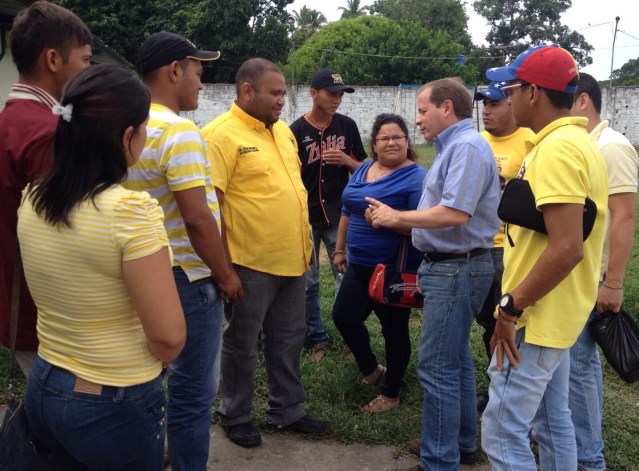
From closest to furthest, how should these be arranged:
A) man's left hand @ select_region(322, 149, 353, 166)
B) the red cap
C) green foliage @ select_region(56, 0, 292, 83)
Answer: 1. the red cap
2. man's left hand @ select_region(322, 149, 353, 166)
3. green foliage @ select_region(56, 0, 292, 83)

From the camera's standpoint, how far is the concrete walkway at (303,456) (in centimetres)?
328

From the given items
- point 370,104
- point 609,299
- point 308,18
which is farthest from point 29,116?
point 308,18

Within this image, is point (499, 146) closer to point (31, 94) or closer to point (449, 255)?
point (449, 255)

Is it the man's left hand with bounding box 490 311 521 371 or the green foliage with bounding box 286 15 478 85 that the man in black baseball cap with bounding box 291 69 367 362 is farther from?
the green foliage with bounding box 286 15 478 85

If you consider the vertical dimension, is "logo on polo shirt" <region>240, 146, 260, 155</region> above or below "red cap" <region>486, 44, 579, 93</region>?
below

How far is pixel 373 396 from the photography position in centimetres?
403

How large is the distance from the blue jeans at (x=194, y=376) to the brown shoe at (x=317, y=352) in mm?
1793

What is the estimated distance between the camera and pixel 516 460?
2.40 meters

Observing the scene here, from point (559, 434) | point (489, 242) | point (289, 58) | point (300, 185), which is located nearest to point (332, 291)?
point (300, 185)

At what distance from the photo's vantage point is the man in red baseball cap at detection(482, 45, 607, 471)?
2.18 metres

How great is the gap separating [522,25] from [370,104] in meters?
29.6

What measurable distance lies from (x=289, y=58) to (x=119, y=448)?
39.4 metres

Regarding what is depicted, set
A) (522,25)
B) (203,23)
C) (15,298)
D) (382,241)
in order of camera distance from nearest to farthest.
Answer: (15,298) → (382,241) → (203,23) → (522,25)

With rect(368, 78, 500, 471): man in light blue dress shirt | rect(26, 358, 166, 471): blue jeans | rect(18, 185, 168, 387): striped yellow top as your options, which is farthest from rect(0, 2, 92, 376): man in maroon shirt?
rect(368, 78, 500, 471): man in light blue dress shirt
